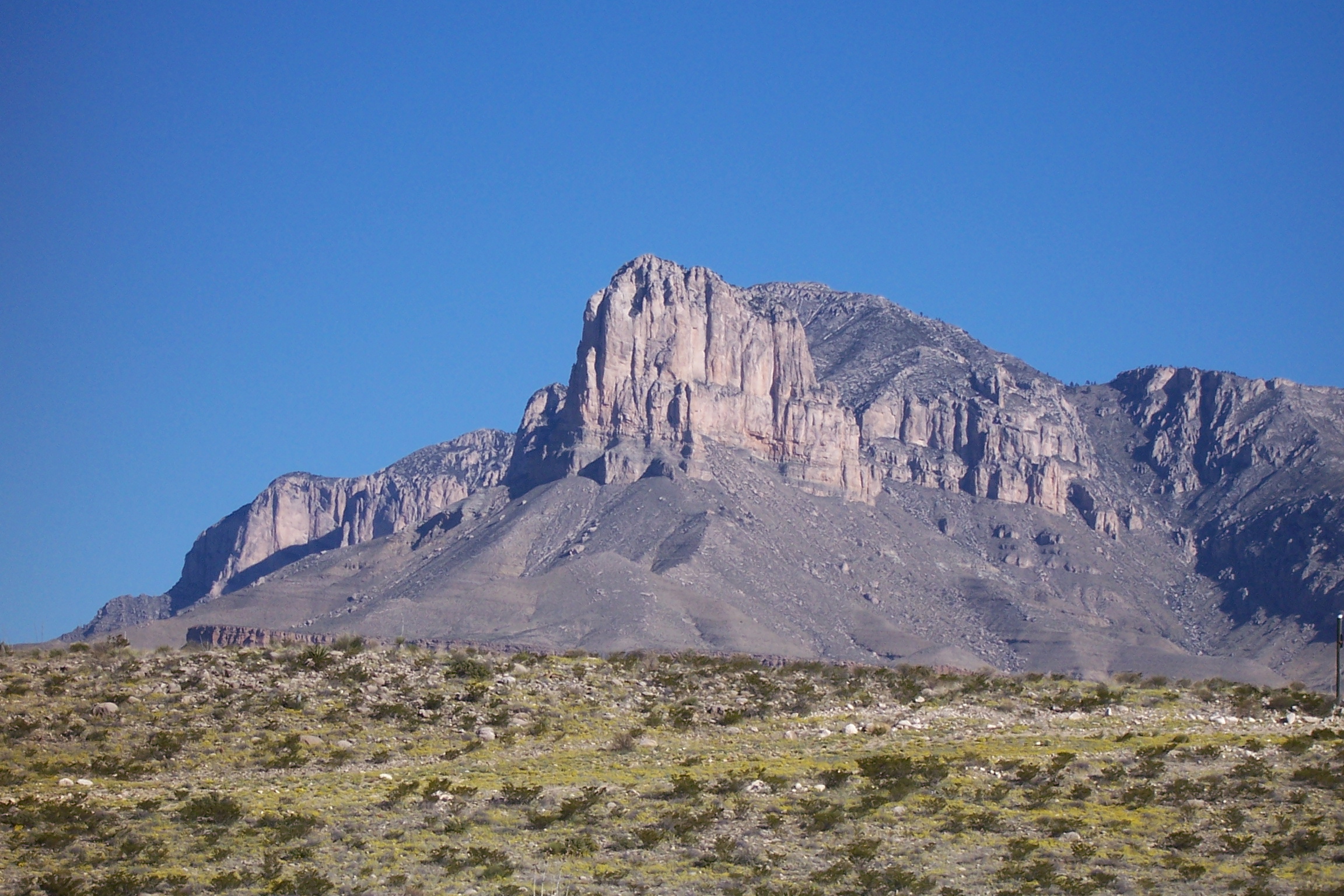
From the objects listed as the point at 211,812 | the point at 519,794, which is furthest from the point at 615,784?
the point at 211,812

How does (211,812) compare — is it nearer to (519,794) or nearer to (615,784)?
(519,794)

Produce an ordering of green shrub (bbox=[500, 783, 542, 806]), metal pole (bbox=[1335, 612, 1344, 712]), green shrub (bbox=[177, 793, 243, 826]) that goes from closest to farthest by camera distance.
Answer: green shrub (bbox=[177, 793, 243, 826])
green shrub (bbox=[500, 783, 542, 806])
metal pole (bbox=[1335, 612, 1344, 712])

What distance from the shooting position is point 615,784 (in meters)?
30.7

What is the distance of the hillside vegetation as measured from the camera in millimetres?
26531

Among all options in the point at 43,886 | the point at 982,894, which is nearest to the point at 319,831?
the point at 43,886

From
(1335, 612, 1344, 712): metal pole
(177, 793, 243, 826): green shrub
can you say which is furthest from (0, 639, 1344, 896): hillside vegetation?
(1335, 612, 1344, 712): metal pole

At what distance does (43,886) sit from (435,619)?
149 metres

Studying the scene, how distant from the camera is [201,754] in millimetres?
33125

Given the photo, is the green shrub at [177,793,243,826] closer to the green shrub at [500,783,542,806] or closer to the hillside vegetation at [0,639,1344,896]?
the hillside vegetation at [0,639,1344,896]

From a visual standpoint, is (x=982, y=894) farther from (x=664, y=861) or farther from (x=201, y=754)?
(x=201, y=754)

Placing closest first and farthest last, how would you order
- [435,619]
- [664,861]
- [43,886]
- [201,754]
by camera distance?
[43,886] → [664,861] → [201,754] → [435,619]

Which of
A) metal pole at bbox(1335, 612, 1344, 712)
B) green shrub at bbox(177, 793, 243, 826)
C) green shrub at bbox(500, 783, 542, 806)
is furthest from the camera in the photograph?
metal pole at bbox(1335, 612, 1344, 712)

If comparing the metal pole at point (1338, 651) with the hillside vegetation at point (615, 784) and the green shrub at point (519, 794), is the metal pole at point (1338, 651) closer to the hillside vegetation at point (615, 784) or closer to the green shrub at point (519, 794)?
the hillside vegetation at point (615, 784)

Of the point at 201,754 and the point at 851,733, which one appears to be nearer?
the point at 201,754
